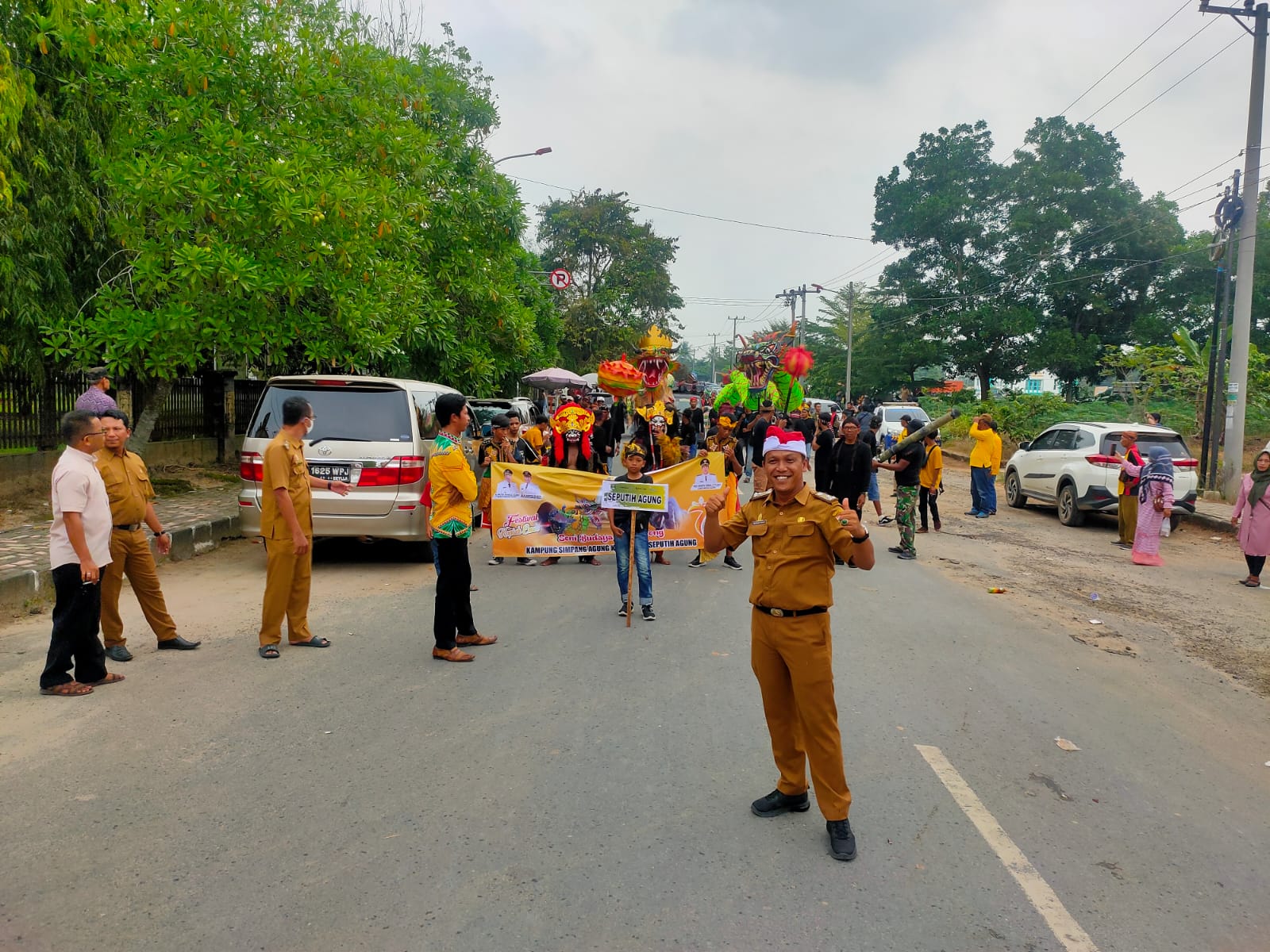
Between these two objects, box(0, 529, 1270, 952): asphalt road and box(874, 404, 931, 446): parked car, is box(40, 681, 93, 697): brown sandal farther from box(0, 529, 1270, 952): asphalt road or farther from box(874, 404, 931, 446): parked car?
box(874, 404, 931, 446): parked car

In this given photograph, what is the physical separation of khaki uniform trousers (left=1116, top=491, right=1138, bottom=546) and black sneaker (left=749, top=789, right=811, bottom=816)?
1058cm

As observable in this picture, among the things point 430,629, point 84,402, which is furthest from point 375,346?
point 430,629

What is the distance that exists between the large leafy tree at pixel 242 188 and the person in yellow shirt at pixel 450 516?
5.60 metres

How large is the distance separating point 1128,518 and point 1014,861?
10578 mm

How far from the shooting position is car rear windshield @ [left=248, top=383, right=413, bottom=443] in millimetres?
8750

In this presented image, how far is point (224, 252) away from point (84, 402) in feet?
8.53

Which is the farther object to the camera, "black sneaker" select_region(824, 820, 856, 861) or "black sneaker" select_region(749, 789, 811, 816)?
"black sneaker" select_region(749, 789, 811, 816)

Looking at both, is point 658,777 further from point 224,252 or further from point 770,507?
point 224,252

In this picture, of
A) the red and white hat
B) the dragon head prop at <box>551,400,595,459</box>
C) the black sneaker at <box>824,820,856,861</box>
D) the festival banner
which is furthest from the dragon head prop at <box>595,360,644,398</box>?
the black sneaker at <box>824,820,856,861</box>

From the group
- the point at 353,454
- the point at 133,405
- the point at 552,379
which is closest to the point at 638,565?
the point at 353,454

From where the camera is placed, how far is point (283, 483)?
6.11 m

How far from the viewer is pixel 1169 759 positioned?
4.89 meters

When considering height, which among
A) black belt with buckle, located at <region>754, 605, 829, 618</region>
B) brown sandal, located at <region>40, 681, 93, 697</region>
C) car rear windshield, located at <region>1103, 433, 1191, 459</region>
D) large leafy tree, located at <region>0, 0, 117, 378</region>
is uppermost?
large leafy tree, located at <region>0, 0, 117, 378</region>

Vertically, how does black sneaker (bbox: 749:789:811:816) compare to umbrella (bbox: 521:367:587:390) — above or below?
below
